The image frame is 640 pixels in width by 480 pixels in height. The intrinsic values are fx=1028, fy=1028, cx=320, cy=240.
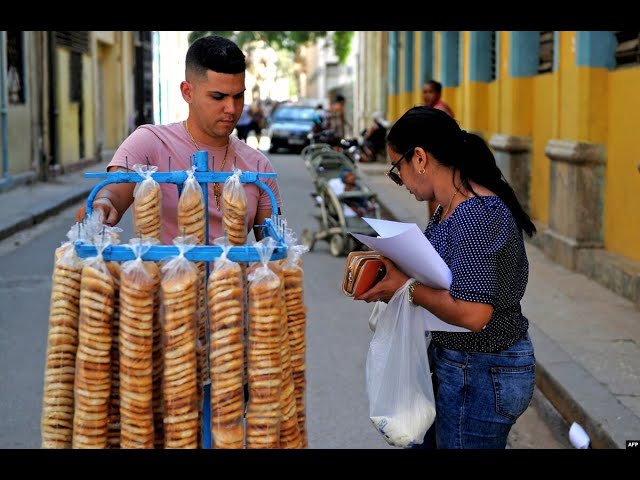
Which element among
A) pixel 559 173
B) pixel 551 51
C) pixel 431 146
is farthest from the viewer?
pixel 551 51

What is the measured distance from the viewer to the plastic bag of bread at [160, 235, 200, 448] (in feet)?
8.11

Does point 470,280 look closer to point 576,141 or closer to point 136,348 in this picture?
point 136,348

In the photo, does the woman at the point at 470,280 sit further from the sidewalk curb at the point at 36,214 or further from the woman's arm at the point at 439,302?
the sidewalk curb at the point at 36,214

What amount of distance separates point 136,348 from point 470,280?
101 cm

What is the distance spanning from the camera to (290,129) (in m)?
35.3

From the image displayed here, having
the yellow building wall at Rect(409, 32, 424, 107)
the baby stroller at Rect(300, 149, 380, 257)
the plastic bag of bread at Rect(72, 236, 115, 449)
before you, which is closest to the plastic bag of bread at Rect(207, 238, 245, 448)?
the plastic bag of bread at Rect(72, 236, 115, 449)

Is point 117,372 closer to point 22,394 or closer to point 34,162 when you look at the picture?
point 22,394

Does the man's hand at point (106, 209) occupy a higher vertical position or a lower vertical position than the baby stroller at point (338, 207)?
higher

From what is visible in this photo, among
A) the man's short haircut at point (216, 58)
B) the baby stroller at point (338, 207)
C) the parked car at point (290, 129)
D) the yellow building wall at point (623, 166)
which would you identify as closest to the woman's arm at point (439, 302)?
the man's short haircut at point (216, 58)

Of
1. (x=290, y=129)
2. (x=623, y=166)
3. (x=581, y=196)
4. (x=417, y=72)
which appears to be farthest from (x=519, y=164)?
(x=290, y=129)

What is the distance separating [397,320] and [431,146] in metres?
0.54

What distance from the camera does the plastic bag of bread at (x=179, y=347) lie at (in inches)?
97.3
